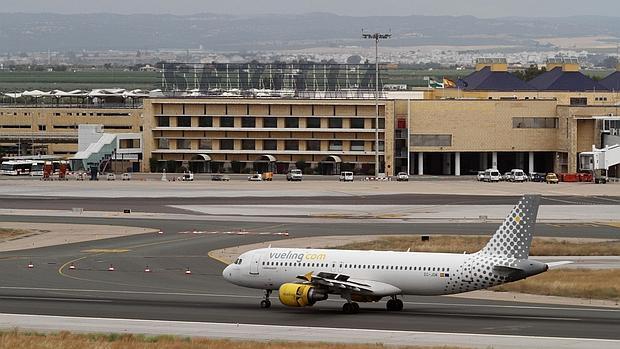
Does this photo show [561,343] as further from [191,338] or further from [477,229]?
[477,229]

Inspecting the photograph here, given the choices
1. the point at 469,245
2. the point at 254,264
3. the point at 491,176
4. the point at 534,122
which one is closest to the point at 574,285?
the point at 254,264

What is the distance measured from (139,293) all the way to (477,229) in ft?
142

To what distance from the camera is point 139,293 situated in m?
73.9

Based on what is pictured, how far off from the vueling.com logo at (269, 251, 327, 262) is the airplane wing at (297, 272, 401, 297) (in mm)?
1926

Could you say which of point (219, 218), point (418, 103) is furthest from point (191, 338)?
point (418, 103)

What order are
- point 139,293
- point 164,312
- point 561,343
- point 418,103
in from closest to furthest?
1. point 561,343
2. point 164,312
3. point 139,293
4. point 418,103

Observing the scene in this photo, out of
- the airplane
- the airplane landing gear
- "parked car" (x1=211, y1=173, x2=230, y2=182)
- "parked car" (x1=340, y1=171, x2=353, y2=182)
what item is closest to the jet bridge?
"parked car" (x1=340, y1=171, x2=353, y2=182)

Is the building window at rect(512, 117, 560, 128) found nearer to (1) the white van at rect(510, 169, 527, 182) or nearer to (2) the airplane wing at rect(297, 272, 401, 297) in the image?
(1) the white van at rect(510, 169, 527, 182)

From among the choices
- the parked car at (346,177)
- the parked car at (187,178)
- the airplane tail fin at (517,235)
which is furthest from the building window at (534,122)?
the airplane tail fin at (517,235)

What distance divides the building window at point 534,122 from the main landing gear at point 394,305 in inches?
5236

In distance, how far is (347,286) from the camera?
64.2m

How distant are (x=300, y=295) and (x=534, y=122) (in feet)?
449

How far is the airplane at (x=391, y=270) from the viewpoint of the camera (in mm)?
62594

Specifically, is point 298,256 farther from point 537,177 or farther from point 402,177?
point 537,177
